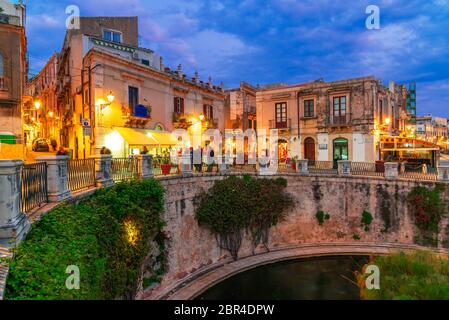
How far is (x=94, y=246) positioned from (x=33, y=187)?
214cm

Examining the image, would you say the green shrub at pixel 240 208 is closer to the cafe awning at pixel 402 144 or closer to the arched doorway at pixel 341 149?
the arched doorway at pixel 341 149

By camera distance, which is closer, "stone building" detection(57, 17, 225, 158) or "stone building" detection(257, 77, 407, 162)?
"stone building" detection(57, 17, 225, 158)

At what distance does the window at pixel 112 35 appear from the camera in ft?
74.6

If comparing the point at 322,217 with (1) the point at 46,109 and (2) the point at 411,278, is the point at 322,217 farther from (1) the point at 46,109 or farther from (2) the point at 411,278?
(1) the point at 46,109

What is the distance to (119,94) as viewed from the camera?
18.6 m

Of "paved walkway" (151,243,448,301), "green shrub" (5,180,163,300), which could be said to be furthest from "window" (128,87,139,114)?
"paved walkway" (151,243,448,301)

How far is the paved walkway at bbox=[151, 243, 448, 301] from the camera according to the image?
508 inches

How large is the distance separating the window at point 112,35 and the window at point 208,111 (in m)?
9.45

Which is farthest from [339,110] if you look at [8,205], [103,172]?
[8,205]

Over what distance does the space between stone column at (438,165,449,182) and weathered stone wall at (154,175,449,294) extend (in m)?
0.61

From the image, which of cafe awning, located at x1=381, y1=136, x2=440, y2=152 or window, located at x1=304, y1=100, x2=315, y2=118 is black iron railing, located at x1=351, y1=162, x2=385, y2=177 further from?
window, located at x1=304, y1=100, x2=315, y2=118
